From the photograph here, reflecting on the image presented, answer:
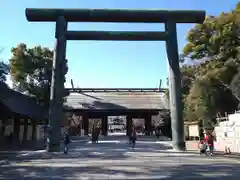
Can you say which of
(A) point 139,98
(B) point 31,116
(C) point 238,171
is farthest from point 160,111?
(C) point 238,171

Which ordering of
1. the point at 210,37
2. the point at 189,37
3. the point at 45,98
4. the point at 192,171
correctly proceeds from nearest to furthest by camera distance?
the point at 192,171, the point at 210,37, the point at 189,37, the point at 45,98

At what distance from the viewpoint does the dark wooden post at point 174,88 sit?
1623 cm

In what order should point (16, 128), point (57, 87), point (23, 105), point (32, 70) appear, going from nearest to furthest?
point (57, 87)
point (23, 105)
point (16, 128)
point (32, 70)

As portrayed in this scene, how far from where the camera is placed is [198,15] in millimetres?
17062

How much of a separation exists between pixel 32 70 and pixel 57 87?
13484 millimetres

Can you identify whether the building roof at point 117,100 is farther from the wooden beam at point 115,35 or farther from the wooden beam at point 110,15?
the wooden beam at point 110,15

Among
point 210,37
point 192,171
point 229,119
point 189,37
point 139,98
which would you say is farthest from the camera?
point 139,98

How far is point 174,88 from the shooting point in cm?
1669

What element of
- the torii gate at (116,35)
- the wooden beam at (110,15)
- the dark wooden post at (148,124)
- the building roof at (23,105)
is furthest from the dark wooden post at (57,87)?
the dark wooden post at (148,124)

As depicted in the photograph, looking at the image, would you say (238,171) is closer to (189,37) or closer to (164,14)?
(164,14)

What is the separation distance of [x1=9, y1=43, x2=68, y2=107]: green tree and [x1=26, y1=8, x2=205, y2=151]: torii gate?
1202 cm

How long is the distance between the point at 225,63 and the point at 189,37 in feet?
19.0

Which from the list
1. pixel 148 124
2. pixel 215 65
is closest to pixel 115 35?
pixel 215 65

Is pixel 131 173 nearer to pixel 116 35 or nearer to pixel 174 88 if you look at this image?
pixel 174 88
